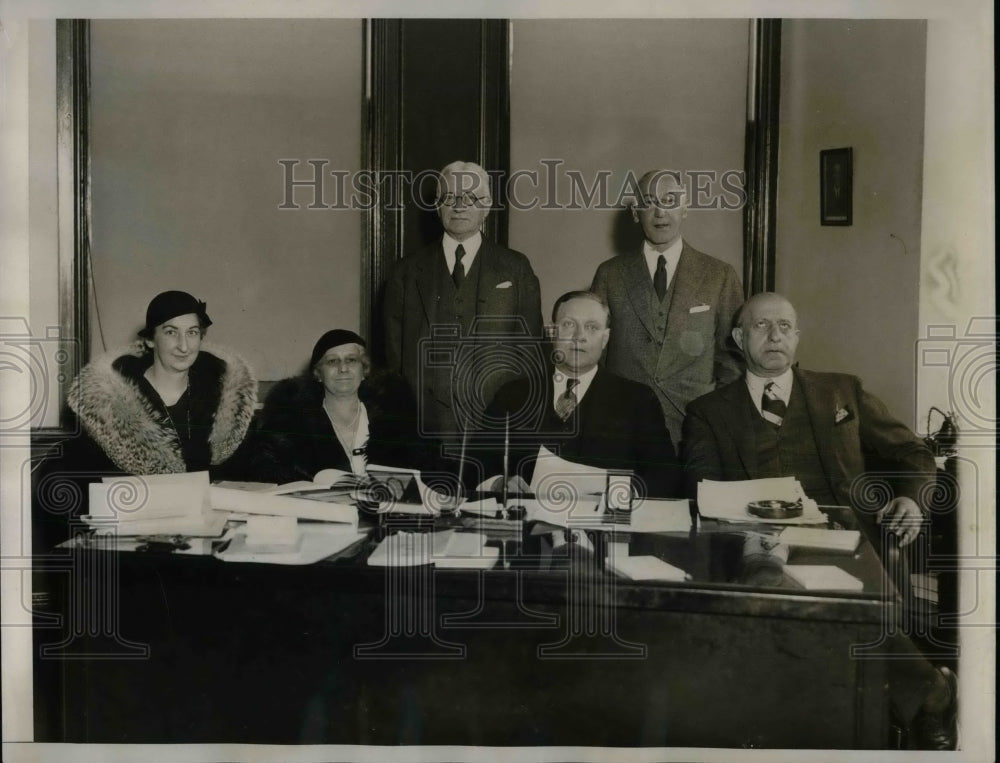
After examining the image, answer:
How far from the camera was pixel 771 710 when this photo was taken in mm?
1854

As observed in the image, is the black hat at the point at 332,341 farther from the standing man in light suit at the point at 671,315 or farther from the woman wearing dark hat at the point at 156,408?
the standing man in light suit at the point at 671,315

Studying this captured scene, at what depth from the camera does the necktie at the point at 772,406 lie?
2.19 m

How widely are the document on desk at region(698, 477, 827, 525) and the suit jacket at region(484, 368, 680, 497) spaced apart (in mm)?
85

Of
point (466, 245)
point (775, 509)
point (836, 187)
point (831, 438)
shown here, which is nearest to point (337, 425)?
point (466, 245)

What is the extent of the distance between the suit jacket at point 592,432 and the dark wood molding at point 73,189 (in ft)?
3.59

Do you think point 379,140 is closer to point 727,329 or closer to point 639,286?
point 639,286

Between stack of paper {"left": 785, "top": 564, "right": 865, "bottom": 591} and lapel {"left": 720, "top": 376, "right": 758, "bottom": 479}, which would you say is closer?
stack of paper {"left": 785, "top": 564, "right": 865, "bottom": 591}

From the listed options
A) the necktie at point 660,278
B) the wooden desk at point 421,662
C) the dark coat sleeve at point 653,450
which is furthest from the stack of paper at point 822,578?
the necktie at point 660,278

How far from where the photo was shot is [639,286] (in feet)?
7.21

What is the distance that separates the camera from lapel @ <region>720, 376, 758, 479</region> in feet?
7.11

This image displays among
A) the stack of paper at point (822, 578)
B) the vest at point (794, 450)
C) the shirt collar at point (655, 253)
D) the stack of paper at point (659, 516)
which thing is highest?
the shirt collar at point (655, 253)

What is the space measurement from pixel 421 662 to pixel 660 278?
1.14 m

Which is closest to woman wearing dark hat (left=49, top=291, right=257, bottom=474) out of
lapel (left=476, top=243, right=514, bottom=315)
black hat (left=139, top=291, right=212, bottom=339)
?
black hat (left=139, top=291, right=212, bottom=339)

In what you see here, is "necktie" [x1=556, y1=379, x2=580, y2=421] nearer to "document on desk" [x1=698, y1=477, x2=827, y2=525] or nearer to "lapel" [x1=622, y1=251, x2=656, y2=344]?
"lapel" [x1=622, y1=251, x2=656, y2=344]
